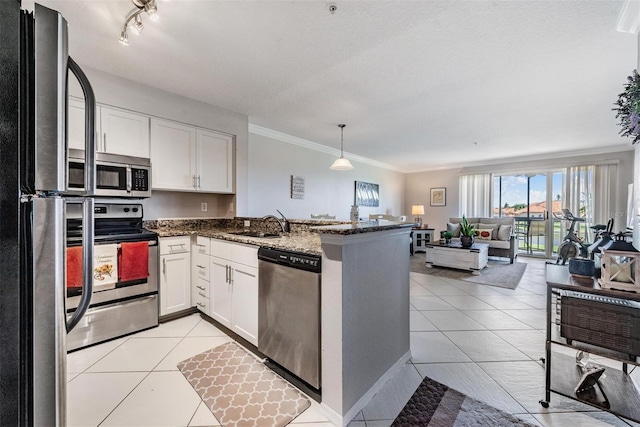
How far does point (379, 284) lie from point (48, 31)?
1.75 meters

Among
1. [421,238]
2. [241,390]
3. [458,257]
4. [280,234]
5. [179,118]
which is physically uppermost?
[179,118]

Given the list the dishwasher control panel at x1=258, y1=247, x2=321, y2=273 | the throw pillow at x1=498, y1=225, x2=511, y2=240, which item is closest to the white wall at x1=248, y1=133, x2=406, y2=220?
the dishwasher control panel at x1=258, y1=247, x2=321, y2=273

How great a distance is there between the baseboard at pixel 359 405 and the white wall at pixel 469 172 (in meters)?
6.70

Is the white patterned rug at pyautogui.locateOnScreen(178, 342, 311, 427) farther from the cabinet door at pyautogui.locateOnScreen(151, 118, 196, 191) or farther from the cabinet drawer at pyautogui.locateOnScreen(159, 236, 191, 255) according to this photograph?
the cabinet door at pyautogui.locateOnScreen(151, 118, 196, 191)

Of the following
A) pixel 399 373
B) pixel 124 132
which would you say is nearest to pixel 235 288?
pixel 399 373

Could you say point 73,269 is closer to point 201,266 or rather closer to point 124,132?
point 201,266

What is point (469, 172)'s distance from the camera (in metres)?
7.22

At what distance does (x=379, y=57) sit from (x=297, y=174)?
3.03 m

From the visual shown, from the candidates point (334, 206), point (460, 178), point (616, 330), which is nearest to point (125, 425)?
point (616, 330)

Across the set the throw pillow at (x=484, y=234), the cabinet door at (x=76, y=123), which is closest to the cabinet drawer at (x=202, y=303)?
the cabinet door at (x=76, y=123)

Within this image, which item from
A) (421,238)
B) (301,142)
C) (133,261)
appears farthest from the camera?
(421,238)

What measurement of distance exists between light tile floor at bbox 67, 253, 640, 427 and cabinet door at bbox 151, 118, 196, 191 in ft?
4.95

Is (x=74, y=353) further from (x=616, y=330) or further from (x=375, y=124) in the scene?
(x=375, y=124)

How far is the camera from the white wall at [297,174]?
432 centimetres
